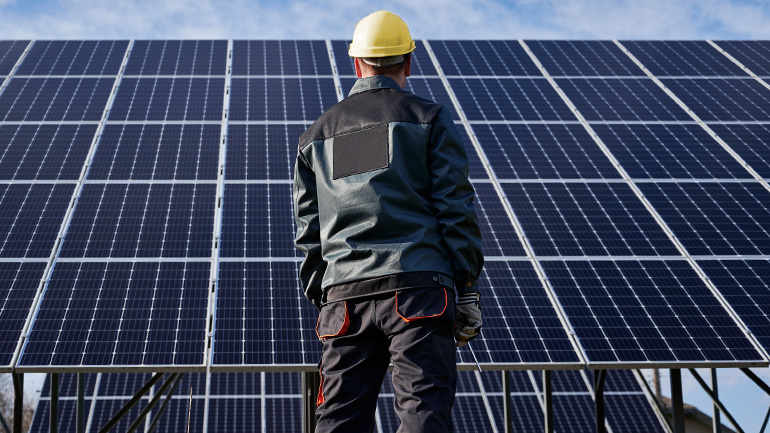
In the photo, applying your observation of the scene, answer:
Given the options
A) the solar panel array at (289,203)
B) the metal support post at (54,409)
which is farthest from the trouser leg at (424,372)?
the metal support post at (54,409)

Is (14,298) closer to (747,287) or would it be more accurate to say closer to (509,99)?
(509,99)

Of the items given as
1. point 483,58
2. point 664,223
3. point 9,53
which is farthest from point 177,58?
point 664,223

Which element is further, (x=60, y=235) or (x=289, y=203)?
(x=289, y=203)

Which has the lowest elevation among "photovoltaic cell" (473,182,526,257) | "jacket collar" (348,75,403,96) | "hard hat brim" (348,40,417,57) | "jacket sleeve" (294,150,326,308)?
"jacket sleeve" (294,150,326,308)

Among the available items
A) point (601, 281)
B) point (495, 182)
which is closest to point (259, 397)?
point (495, 182)

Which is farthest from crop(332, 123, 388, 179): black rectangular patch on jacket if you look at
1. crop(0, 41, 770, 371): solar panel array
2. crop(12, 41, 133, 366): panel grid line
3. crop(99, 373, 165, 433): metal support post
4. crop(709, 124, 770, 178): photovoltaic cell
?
crop(709, 124, 770, 178): photovoltaic cell

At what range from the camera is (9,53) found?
40.2 ft

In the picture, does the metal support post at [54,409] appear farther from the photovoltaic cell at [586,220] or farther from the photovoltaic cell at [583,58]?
the photovoltaic cell at [583,58]

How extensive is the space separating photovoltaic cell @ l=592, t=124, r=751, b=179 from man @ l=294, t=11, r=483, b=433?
656 centimetres

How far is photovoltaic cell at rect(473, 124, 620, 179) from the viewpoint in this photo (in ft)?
31.2

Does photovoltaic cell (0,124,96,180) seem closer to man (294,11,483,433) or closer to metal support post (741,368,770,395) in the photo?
man (294,11,483,433)

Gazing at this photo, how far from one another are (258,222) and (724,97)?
701cm

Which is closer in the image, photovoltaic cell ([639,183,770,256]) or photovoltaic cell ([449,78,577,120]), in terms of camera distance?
photovoltaic cell ([639,183,770,256])

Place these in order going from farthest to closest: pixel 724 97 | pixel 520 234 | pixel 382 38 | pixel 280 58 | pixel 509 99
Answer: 1. pixel 280 58
2. pixel 724 97
3. pixel 509 99
4. pixel 520 234
5. pixel 382 38
